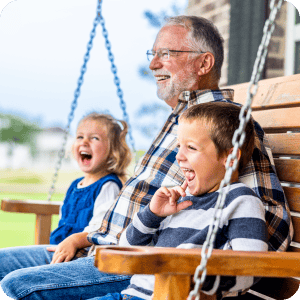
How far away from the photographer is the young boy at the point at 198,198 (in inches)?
46.6

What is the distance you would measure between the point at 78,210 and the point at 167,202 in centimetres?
92

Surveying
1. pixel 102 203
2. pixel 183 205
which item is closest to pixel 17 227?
pixel 102 203

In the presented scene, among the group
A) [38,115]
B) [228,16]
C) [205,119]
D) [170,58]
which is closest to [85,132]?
[170,58]

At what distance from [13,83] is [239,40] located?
12371 mm

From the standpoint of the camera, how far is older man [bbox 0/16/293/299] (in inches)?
54.4

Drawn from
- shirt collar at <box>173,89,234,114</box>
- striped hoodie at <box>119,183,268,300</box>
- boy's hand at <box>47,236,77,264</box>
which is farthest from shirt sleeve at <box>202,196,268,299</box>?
boy's hand at <box>47,236,77,264</box>

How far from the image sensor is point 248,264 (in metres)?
0.95

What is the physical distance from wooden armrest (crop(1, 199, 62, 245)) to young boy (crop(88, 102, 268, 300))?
98 centimetres

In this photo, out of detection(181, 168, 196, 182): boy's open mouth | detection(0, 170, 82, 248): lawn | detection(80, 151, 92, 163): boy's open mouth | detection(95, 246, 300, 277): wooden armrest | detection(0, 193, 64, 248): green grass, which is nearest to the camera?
detection(95, 246, 300, 277): wooden armrest

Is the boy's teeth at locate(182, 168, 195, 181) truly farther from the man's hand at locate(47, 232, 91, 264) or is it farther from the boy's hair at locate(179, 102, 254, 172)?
the man's hand at locate(47, 232, 91, 264)

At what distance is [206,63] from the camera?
1868 mm

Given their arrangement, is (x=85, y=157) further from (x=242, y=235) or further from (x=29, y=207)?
(x=242, y=235)

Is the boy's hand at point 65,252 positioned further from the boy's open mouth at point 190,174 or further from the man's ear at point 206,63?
the man's ear at point 206,63

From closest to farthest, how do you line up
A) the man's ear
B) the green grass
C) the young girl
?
the man's ear → the young girl → the green grass
